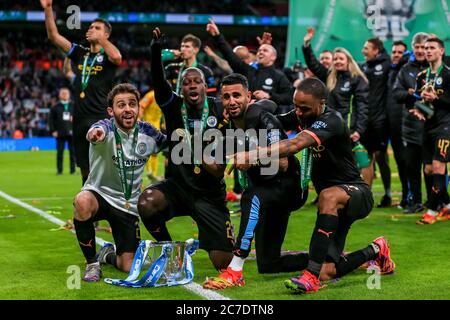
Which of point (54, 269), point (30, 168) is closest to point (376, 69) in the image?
point (54, 269)

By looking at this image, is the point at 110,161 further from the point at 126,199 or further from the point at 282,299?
the point at 282,299

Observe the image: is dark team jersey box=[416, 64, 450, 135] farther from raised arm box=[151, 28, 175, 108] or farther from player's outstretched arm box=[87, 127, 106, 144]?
player's outstretched arm box=[87, 127, 106, 144]

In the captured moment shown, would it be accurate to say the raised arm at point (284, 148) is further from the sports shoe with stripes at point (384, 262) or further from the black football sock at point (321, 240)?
the sports shoe with stripes at point (384, 262)

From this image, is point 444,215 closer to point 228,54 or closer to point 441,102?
point 441,102

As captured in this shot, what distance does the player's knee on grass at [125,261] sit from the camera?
626cm

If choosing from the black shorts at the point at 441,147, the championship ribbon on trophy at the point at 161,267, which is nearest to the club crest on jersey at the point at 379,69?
the black shorts at the point at 441,147

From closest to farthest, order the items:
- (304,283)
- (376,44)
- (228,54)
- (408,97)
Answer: (304,283), (408,97), (228,54), (376,44)

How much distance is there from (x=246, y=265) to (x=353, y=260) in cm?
99

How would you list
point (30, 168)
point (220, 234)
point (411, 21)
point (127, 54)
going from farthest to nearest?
point (127, 54), point (30, 168), point (411, 21), point (220, 234)

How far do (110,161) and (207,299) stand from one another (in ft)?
5.50

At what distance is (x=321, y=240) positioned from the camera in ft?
17.8

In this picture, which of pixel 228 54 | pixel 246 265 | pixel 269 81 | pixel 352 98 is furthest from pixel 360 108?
pixel 246 265

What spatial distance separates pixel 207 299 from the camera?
5.16 m

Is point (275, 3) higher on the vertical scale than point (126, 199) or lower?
higher
